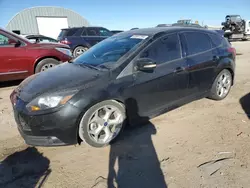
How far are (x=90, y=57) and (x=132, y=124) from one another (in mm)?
1363

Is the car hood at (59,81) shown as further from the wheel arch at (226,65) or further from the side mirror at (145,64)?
the wheel arch at (226,65)

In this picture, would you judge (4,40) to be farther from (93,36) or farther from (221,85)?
(93,36)

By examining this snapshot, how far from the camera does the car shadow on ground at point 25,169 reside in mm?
2314

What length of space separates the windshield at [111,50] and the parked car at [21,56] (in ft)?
8.77

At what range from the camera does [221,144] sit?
2.93m

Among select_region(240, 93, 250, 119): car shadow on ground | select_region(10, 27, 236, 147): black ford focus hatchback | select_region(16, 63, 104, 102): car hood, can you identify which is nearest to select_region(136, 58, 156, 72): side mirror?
select_region(10, 27, 236, 147): black ford focus hatchback

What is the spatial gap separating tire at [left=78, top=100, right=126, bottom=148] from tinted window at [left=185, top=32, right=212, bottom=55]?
5.67 ft

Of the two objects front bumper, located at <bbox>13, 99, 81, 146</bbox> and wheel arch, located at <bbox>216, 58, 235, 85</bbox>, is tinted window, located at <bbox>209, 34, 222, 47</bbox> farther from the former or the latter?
front bumper, located at <bbox>13, 99, 81, 146</bbox>

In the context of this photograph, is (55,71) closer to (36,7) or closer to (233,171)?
(233,171)

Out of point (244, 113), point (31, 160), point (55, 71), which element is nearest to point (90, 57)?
point (55, 71)

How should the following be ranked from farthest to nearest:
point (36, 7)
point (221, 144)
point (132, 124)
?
point (36, 7) < point (132, 124) < point (221, 144)

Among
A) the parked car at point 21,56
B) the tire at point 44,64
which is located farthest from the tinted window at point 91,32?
the tire at point 44,64

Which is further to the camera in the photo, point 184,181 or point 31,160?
point 31,160

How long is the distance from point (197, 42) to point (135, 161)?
2492mm
